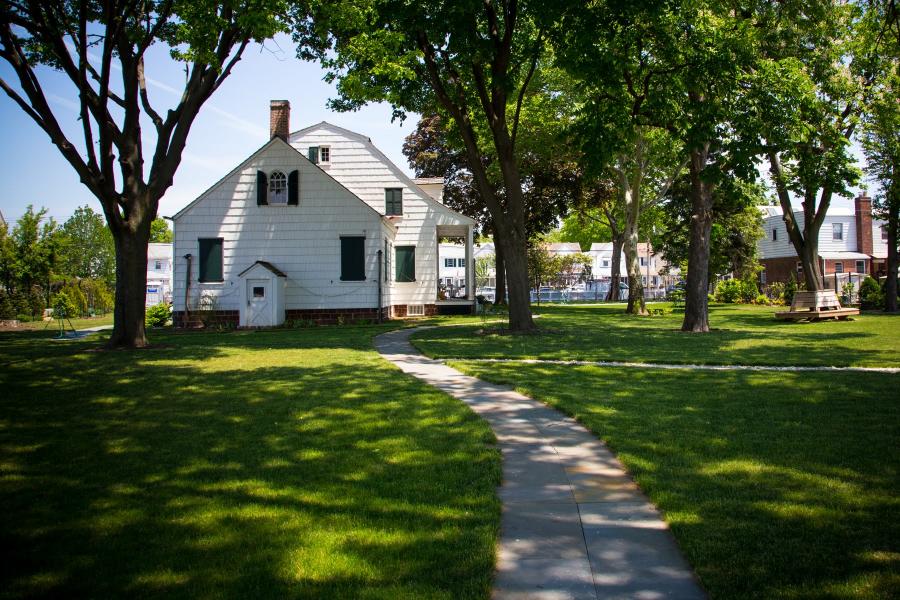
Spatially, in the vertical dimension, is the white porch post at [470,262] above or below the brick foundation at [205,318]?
above

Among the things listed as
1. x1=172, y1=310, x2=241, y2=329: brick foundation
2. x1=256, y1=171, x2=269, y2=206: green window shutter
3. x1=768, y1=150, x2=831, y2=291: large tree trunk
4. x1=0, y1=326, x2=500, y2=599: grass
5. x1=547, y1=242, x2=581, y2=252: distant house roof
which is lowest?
x1=0, y1=326, x2=500, y2=599: grass

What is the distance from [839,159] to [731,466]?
1826 centimetres

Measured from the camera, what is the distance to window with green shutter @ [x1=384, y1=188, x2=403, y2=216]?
2786 centimetres

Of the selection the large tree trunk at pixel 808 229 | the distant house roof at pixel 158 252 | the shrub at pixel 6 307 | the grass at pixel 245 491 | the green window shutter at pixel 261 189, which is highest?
the distant house roof at pixel 158 252

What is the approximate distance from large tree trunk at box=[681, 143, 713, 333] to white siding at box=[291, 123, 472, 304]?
11217 mm

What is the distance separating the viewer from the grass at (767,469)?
309cm

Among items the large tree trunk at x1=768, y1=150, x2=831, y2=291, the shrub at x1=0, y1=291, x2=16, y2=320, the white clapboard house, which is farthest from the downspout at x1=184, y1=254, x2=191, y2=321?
the large tree trunk at x1=768, y1=150, x2=831, y2=291

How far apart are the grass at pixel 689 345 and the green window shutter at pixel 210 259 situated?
948 centimetres

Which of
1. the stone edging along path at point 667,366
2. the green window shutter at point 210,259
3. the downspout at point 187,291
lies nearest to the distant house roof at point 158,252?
the downspout at point 187,291

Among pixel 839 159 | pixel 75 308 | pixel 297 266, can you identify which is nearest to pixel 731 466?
pixel 839 159

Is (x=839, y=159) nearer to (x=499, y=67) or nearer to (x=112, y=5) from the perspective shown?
(x=499, y=67)

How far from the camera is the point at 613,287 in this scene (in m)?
53.5

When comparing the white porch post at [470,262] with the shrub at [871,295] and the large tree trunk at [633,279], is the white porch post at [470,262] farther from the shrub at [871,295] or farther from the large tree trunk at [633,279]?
the shrub at [871,295]

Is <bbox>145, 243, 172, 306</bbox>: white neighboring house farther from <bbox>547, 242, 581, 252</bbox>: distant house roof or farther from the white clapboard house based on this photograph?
<bbox>547, 242, 581, 252</bbox>: distant house roof
